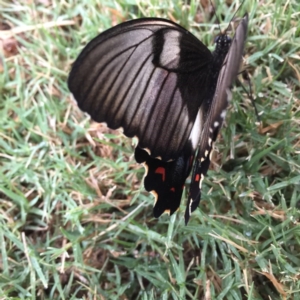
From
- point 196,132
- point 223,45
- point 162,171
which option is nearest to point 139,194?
point 162,171

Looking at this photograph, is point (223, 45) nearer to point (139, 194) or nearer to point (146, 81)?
point (146, 81)

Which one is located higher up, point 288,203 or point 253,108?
point 253,108

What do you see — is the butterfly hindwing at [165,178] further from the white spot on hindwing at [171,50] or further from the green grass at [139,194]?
the white spot on hindwing at [171,50]

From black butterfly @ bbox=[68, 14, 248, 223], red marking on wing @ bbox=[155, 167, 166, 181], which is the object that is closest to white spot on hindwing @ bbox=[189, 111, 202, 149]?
black butterfly @ bbox=[68, 14, 248, 223]

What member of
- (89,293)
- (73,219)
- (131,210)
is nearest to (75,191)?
(73,219)

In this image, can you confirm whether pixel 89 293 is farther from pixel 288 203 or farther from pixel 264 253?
pixel 288 203

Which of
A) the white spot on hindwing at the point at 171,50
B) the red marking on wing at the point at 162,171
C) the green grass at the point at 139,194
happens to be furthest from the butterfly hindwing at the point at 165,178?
the white spot on hindwing at the point at 171,50

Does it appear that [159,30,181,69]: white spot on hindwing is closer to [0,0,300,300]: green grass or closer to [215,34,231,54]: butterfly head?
[215,34,231,54]: butterfly head
